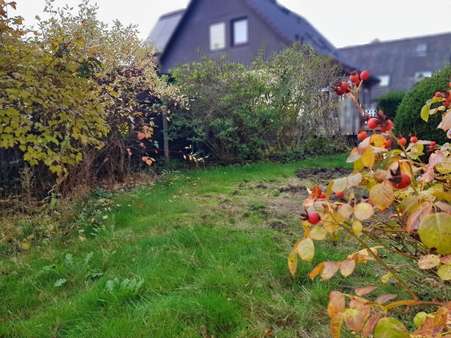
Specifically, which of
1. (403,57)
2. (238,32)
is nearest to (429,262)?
(238,32)

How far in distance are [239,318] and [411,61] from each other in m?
34.0

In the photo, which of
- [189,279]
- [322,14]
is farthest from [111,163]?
[322,14]

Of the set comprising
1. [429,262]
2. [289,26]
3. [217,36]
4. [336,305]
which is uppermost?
[289,26]

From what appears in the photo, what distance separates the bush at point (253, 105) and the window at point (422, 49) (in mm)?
27758

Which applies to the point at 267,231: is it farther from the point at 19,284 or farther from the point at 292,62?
the point at 292,62

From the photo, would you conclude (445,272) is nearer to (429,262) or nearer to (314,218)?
(429,262)

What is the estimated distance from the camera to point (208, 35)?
60.4ft

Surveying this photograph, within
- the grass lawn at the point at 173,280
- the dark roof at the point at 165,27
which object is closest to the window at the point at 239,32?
the dark roof at the point at 165,27

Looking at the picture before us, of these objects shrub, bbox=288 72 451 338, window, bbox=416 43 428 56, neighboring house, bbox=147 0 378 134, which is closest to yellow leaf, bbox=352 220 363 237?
shrub, bbox=288 72 451 338

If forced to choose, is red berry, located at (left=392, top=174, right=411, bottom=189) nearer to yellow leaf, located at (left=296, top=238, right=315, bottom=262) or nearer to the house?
yellow leaf, located at (left=296, top=238, right=315, bottom=262)

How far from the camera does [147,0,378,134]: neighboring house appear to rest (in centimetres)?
1650

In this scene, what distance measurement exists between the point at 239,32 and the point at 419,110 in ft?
43.8

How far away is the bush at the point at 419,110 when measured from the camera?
5.12m

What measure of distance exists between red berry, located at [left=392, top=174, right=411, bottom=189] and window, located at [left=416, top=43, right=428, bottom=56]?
3501 centimetres
